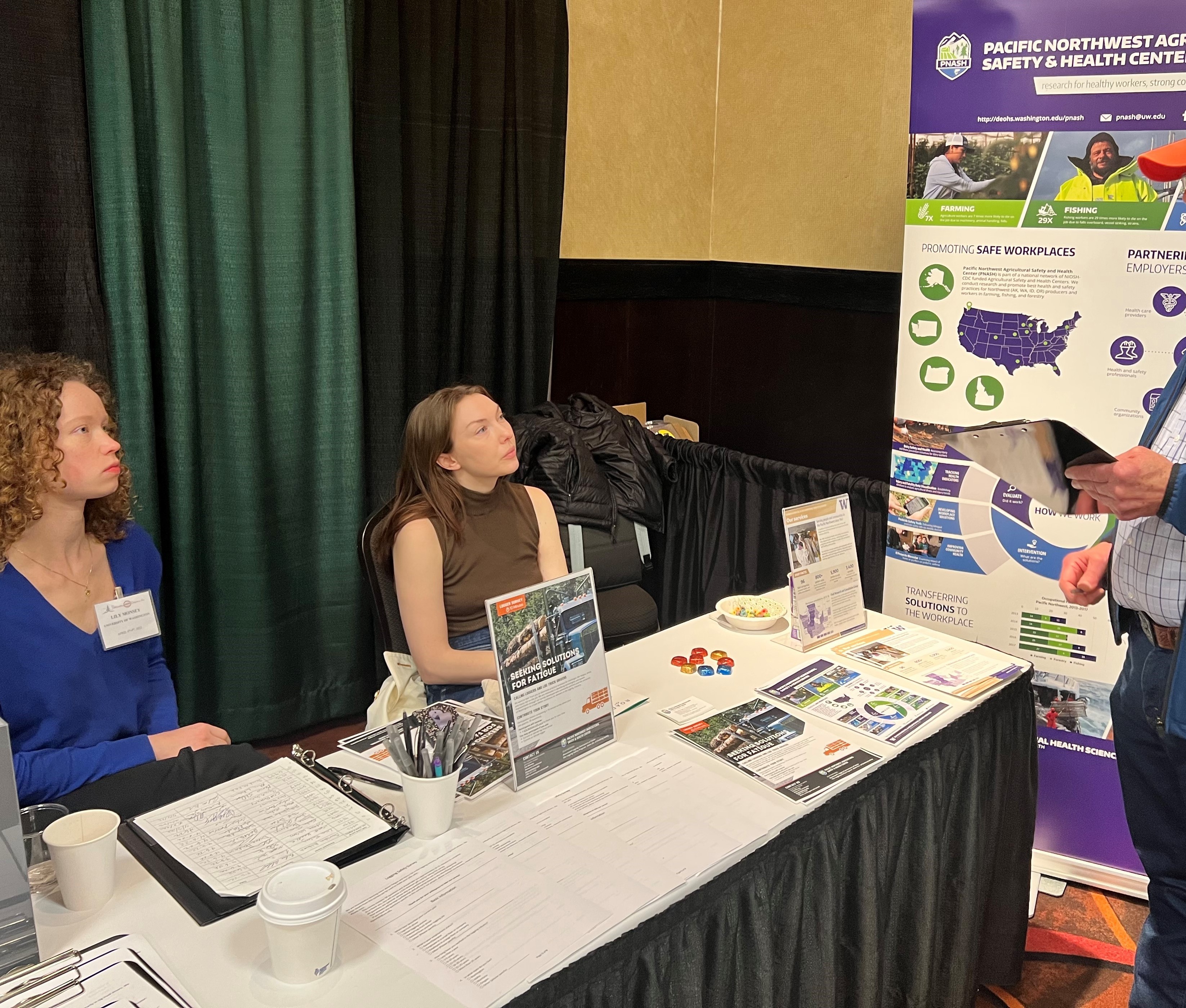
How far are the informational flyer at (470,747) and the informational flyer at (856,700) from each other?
53 centimetres

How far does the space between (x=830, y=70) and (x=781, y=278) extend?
746 millimetres

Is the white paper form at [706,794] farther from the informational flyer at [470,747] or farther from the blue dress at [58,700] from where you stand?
the blue dress at [58,700]

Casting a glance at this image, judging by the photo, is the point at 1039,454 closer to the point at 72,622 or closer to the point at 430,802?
the point at 430,802

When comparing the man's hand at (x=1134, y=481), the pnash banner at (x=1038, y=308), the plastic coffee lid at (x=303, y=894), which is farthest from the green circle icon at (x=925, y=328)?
the plastic coffee lid at (x=303, y=894)

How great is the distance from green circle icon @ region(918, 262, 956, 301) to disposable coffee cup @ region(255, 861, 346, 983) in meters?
2.10

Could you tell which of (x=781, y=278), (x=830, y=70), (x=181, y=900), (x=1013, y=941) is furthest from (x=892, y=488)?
(x=181, y=900)

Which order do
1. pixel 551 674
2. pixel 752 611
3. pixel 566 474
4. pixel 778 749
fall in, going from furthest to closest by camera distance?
1. pixel 566 474
2. pixel 752 611
3. pixel 778 749
4. pixel 551 674

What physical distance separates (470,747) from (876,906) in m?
0.72

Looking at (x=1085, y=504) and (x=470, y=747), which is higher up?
(x=1085, y=504)

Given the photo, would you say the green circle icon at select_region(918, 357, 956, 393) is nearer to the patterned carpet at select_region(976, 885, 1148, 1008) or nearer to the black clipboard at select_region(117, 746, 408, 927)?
the patterned carpet at select_region(976, 885, 1148, 1008)

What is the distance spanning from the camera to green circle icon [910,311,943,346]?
8.82 ft

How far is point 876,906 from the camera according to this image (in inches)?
68.9

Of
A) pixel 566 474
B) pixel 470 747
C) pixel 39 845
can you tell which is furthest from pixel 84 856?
pixel 566 474

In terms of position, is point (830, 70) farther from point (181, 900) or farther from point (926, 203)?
point (181, 900)
